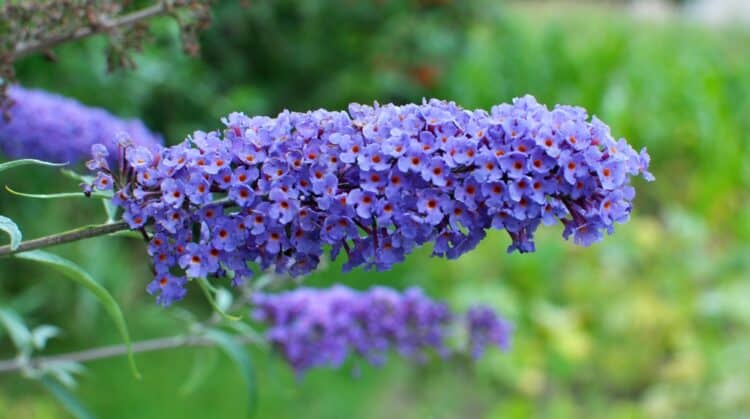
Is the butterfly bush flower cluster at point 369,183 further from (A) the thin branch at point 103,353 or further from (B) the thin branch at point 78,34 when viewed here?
(A) the thin branch at point 103,353

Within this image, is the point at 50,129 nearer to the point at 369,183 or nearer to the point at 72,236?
the point at 72,236

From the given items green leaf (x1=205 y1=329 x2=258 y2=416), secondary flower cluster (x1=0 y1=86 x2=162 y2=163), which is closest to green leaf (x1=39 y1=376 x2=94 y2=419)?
green leaf (x1=205 y1=329 x2=258 y2=416)

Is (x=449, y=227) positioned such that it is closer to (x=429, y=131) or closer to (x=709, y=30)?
(x=429, y=131)

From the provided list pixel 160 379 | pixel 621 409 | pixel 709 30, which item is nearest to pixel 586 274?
pixel 621 409

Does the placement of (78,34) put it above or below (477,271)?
below

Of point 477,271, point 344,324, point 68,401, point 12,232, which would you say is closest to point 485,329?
point 344,324

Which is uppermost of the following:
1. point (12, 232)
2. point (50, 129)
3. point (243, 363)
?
point (50, 129)

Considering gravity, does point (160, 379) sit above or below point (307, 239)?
above
